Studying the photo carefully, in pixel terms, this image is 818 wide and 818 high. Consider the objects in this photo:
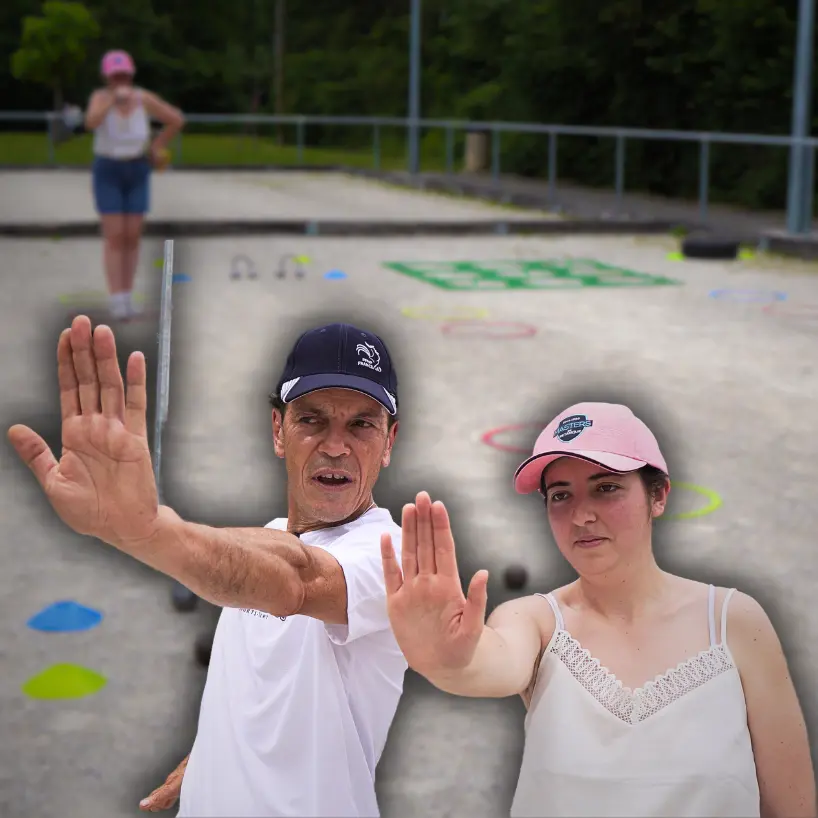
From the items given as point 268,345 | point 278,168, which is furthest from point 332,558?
point 278,168

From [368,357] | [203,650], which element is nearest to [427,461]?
[203,650]

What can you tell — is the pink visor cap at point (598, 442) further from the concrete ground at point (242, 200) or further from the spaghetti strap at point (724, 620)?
the concrete ground at point (242, 200)

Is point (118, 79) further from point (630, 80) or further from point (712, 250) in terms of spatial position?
point (630, 80)

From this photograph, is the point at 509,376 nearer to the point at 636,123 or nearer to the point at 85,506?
the point at 85,506

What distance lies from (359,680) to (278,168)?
3413cm

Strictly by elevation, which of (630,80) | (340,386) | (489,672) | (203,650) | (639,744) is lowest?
(203,650)

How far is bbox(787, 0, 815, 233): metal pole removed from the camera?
57.0ft

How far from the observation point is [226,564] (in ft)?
7.38

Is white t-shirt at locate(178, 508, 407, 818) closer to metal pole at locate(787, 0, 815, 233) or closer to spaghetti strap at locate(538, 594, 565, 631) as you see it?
spaghetti strap at locate(538, 594, 565, 631)

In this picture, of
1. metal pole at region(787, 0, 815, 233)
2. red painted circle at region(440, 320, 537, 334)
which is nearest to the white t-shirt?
red painted circle at region(440, 320, 537, 334)

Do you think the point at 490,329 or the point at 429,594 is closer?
the point at 429,594

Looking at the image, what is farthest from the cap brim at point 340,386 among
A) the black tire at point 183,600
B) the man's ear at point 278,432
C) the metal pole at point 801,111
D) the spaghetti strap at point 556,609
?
the metal pole at point 801,111

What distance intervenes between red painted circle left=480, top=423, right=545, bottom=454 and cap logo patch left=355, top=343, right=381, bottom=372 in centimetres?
482

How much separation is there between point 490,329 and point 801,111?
7.59 m
